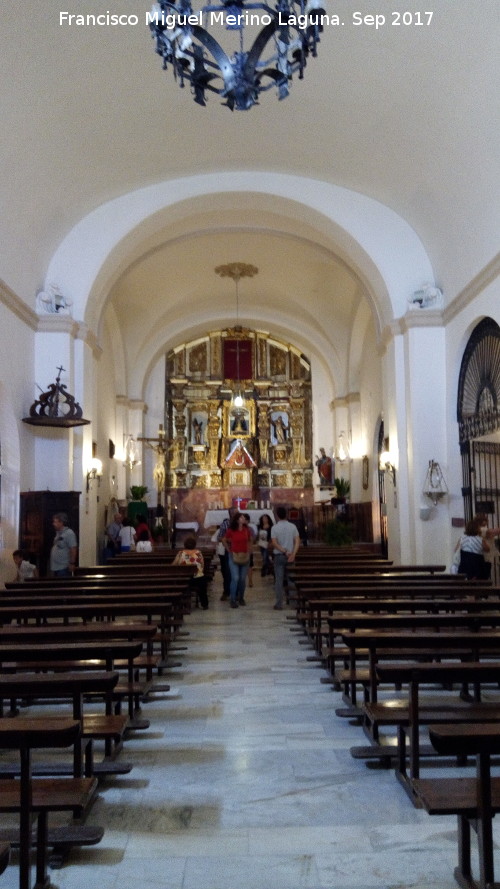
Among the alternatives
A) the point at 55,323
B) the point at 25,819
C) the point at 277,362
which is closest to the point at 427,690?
the point at 25,819


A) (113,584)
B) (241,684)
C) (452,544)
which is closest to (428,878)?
(241,684)

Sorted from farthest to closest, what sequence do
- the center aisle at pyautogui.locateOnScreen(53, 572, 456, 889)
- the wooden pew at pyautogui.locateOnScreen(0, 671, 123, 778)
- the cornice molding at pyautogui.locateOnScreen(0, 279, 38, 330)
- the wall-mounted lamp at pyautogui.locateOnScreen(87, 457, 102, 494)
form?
the wall-mounted lamp at pyautogui.locateOnScreen(87, 457, 102, 494) → the cornice molding at pyautogui.locateOnScreen(0, 279, 38, 330) → the wooden pew at pyautogui.locateOnScreen(0, 671, 123, 778) → the center aisle at pyautogui.locateOnScreen(53, 572, 456, 889)

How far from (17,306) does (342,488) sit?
33.3ft

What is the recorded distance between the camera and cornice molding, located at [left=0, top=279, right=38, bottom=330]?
1019 centimetres

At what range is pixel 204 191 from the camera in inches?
474

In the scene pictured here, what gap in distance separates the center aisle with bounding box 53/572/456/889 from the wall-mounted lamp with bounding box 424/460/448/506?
6356mm

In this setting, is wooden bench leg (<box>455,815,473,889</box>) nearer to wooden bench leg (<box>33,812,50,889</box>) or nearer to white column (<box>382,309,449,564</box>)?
wooden bench leg (<box>33,812,50,889</box>)

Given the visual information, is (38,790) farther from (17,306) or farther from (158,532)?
(158,532)

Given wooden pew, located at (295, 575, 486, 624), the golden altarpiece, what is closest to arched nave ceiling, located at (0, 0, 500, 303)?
wooden pew, located at (295, 575, 486, 624)

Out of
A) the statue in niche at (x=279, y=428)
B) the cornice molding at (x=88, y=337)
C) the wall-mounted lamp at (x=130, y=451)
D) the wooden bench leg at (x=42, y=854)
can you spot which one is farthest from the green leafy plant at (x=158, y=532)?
the wooden bench leg at (x=42, y=854)

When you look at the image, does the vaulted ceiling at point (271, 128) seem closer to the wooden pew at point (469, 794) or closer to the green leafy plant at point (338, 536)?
the green leafy plant at point (338, 536)

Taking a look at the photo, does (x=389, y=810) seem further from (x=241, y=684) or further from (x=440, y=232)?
(x=440, y=232)

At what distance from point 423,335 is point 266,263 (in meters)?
6.31

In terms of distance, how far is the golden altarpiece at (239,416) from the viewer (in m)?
22.3
